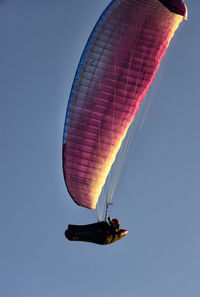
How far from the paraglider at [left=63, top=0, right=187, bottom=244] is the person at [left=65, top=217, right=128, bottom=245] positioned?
38mm

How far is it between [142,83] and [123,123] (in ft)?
5.71

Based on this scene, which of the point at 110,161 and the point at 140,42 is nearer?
the point at 140,42

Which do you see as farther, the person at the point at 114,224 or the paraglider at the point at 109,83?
the person at the point at 114,224

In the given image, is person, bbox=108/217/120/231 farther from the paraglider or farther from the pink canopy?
the pink canopy

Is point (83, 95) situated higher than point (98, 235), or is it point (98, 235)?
point (83, 95)

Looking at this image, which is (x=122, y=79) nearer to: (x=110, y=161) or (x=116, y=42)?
(x=116, y=42)

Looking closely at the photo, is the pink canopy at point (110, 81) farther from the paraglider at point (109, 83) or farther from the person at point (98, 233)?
the person at point (98, 233)

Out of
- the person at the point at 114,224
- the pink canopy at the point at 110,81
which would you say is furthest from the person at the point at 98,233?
the pink canopy at the point at 110,81

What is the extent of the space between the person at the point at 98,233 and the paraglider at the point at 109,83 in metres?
0.04

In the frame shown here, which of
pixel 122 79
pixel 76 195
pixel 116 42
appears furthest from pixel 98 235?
pixel 116 42

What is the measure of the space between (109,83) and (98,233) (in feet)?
18.7

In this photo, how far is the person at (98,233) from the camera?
19938mm

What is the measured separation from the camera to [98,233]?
65.6 ft

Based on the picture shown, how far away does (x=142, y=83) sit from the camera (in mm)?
20734
